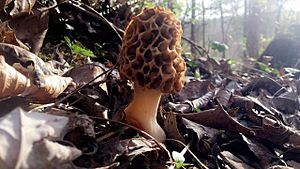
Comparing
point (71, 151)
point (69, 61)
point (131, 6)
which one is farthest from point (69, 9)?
point (71, 151)

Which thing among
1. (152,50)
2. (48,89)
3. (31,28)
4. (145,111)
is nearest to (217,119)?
(145,111)

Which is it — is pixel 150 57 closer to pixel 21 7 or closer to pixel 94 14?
pixel 21 7

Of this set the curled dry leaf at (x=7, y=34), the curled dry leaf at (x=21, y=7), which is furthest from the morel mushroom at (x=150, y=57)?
the curled dry leaf at (x=21, y=7)

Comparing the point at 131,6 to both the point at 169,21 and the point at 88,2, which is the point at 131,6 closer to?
the point at 88,2

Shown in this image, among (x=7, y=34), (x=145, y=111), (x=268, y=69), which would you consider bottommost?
(x=268, y=69)

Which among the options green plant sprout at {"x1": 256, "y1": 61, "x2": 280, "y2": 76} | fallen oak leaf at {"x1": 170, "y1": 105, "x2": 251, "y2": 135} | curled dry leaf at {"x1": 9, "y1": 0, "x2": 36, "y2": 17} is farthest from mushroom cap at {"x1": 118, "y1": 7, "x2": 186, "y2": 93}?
green plant sprout at {"x1": 256, "y1": 61, "x2": 280, "y2": 76}

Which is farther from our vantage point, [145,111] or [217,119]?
[217,119]
